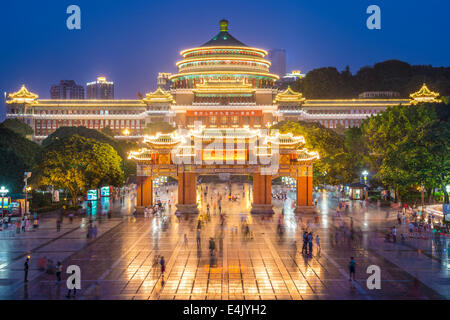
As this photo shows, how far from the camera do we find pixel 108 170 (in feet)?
197

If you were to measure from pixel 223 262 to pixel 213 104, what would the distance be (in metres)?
107

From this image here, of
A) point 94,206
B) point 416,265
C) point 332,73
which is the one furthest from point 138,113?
point 416,265

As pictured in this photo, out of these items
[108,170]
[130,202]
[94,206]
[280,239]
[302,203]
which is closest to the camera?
[280,239]

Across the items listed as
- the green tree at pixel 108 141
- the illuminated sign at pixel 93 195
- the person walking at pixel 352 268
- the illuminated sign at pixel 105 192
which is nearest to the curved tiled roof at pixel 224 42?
the green tree at pixel 108 141

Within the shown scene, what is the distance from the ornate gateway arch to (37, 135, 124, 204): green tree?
19.9 ft

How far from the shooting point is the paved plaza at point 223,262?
2434cm

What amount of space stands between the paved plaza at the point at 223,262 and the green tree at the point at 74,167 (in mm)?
9321

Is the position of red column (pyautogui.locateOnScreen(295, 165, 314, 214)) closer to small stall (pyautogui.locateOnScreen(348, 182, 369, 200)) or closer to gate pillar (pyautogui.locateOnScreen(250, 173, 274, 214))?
gate pillar (pyautogui.locateOnScreen(250, 173, 274, 214))

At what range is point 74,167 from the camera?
189 feet

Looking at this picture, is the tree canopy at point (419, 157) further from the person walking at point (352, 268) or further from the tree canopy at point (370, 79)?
the tree canopy at point (370, 79)

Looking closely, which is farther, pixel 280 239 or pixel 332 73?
pixel 332 73

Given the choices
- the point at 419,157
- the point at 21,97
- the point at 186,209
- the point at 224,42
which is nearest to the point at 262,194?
the point at 186,209
